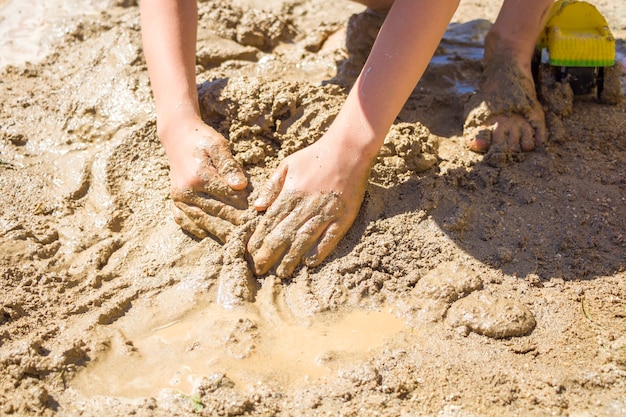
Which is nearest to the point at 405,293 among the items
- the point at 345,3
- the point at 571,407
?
the point at 571,407

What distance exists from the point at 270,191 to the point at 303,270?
0.96 feet

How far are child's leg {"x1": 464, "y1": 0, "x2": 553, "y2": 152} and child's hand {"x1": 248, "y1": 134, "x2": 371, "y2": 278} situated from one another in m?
0.74

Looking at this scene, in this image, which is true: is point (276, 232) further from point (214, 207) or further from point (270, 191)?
point (214, 207)

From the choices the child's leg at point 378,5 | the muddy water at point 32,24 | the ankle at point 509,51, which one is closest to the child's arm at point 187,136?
the child's leg at point 378,5

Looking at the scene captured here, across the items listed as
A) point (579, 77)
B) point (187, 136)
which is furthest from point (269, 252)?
point (579, 77)

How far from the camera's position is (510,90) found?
271 cm

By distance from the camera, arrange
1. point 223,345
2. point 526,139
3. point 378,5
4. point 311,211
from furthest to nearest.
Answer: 1. point 378,5
2. point 526,139
3. point 311,211
4. point 223,345

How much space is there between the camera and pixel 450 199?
7.70ft

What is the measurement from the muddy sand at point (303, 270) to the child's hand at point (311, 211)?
6 cm

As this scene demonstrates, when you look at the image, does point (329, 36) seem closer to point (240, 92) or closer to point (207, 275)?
point (240, 92)

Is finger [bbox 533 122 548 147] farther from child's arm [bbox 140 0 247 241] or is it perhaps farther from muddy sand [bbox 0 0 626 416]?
child's arm [bbox 140 0 247 241]

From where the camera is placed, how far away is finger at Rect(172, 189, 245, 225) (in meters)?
2.23

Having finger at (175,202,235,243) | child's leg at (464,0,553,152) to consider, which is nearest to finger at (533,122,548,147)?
child's leg at (464,0,553,152)

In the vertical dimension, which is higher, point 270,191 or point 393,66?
point 393,66
